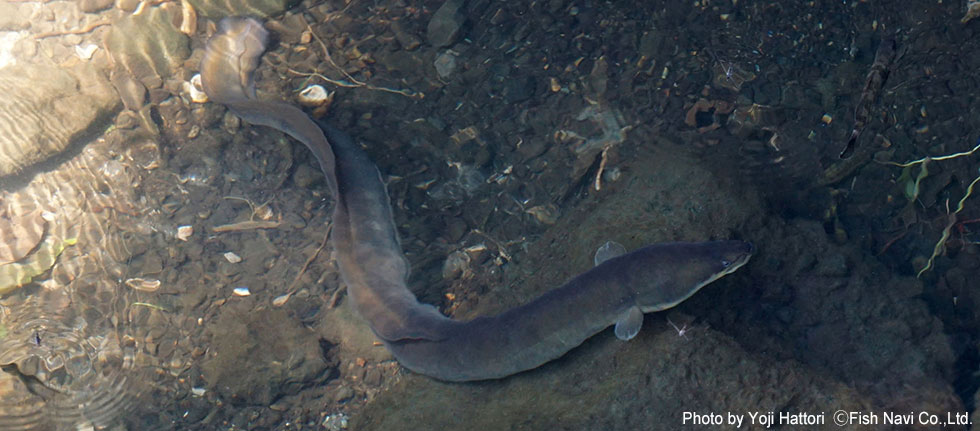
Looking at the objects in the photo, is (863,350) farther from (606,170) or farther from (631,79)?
(631,79)

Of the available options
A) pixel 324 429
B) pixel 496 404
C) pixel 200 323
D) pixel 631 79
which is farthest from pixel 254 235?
pixel 631 79

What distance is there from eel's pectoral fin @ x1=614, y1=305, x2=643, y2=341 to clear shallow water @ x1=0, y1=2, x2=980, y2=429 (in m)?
0.58

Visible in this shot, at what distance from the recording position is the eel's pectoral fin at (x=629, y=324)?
3.37 meters

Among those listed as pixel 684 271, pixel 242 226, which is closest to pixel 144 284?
pixel 242 226

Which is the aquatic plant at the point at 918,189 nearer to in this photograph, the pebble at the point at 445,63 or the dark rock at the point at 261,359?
the pebble at the point at 445,63

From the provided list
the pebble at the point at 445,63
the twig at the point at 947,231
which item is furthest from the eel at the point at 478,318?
the twig at the point at 947,231

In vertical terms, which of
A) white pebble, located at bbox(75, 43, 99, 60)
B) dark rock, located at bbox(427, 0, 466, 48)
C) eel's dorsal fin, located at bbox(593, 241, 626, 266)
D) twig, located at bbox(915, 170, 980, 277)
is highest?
dark rock, located at bbox(427, 0, 466, 48)

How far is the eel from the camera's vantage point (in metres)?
3.41

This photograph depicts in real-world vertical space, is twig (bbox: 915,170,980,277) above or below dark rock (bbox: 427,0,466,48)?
below

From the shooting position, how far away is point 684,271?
11.1 feet

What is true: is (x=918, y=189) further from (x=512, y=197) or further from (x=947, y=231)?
(x=512, y=197)

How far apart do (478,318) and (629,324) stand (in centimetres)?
102

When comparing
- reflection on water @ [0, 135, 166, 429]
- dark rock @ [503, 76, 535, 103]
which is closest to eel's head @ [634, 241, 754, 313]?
dark rock @ [503, 76, 535, 103]

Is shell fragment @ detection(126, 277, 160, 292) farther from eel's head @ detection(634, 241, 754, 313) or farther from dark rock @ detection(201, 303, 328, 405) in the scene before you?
eel's head @ detection(634, 241, 754, 313)
